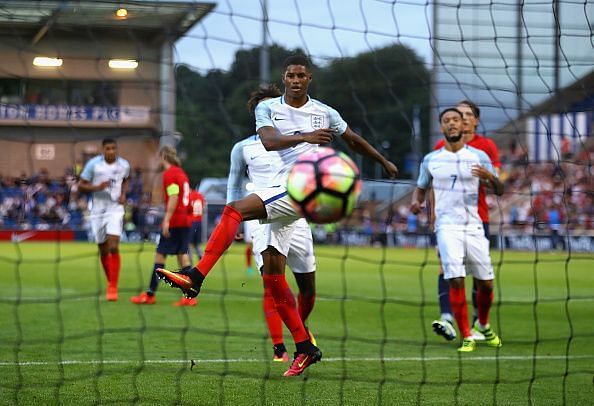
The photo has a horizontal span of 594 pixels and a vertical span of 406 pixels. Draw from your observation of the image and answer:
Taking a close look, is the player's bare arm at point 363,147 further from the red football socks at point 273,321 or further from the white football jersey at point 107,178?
the white football jersey at point 107,178

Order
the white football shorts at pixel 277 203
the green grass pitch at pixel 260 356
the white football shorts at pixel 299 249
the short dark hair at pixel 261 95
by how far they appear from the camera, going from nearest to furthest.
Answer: the green grass pitch at pixel 260 356, the white football shorts at pixel 277 203, the white football shorts at pixel 299 249, the short dark hair at pixel 261 95

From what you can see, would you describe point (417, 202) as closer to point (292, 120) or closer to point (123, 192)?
point (292, 120)

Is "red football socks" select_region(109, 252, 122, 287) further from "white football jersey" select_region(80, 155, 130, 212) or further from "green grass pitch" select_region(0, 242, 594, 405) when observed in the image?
"white football jersey" select_region(80, 155, 130, 212)

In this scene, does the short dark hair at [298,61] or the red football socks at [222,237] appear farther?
the short dark hair at [298,61]

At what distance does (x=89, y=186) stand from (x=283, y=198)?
654 cm

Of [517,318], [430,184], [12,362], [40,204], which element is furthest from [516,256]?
[12,362]

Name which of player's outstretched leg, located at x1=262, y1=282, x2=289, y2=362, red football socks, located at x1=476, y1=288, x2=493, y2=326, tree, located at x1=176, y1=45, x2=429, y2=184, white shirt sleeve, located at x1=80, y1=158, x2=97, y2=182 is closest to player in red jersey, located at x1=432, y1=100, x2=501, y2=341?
red football socks, located at x1=476, y1=288, x2=493, y2=326

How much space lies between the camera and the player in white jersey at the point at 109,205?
1268cm

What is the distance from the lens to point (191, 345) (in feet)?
28.0

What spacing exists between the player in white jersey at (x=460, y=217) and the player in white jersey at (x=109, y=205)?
5.03m

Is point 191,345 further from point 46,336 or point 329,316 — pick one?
point 329,316

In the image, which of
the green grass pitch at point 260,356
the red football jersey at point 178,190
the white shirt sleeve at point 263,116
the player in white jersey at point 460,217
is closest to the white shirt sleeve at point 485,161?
the player in white jersey at point 460,217

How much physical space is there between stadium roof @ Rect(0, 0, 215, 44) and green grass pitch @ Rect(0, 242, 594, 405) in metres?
1.96

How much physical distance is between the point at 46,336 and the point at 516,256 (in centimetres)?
1982
